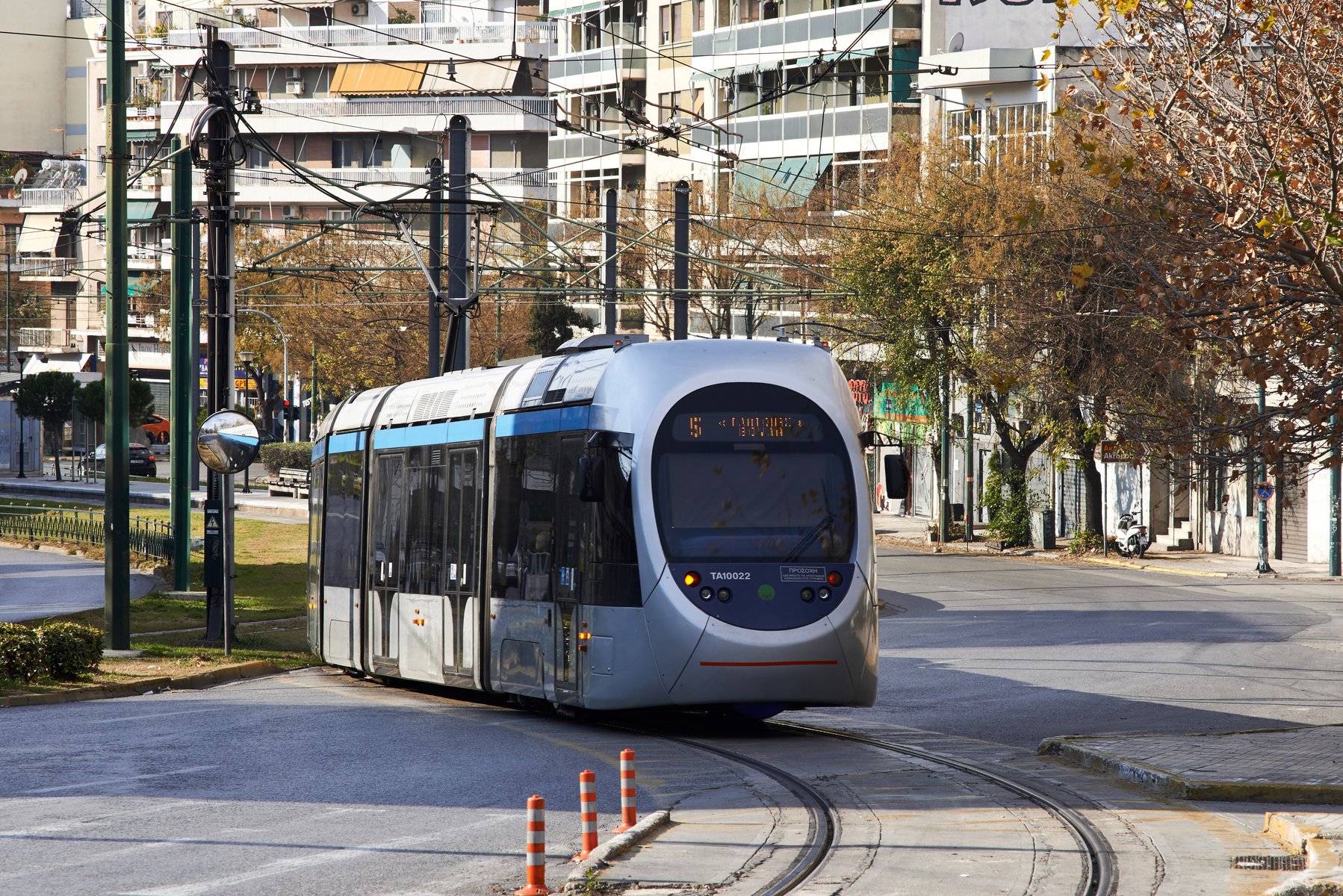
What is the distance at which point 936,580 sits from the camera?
1491 inches

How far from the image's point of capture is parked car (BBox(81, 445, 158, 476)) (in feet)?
243

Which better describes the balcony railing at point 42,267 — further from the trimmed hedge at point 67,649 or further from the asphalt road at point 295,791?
the asphalt road at point 295,791

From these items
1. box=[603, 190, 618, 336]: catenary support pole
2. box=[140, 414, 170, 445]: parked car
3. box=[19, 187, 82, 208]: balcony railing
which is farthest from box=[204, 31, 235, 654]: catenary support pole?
box=[19, 187, 82, 208]: balcony railing

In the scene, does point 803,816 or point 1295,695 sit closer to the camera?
point 803,816

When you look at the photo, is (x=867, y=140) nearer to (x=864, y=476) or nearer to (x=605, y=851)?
(x=864, y=476)

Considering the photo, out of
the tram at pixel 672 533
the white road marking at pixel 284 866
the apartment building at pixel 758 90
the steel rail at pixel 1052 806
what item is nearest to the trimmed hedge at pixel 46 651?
the tram at pixel 672 533

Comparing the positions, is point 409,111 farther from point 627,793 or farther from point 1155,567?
point 627,793

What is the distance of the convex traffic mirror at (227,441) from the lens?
20641 mm

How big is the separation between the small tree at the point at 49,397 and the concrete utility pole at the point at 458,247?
50.5 m

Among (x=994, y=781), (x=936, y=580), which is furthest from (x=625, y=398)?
(x=936, y=580)

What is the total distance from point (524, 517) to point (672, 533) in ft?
6.81

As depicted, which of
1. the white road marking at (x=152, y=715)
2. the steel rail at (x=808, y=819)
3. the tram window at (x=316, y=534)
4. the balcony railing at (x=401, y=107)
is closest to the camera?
the steel rail at (x=808, y=819)

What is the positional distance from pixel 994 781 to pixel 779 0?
55.8 meters

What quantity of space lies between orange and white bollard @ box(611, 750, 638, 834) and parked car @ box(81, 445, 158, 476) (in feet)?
219
